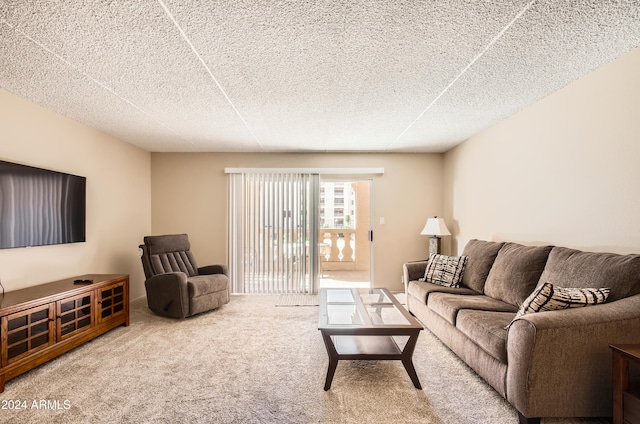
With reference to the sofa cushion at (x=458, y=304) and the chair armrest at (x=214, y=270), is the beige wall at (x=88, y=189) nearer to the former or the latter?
the chair armrest at (x=214, y=270)

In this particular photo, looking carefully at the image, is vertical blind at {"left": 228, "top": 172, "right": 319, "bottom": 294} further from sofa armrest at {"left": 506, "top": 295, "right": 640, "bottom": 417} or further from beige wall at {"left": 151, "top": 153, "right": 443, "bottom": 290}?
sofa armrest at {"left": 506, "top": 295, "right": 640, "bottom": 417}

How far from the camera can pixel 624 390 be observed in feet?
5.32

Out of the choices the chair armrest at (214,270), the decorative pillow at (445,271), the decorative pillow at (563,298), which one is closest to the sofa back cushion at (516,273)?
the decorative pillow at (445,271)

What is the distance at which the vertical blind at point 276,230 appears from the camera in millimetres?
5215

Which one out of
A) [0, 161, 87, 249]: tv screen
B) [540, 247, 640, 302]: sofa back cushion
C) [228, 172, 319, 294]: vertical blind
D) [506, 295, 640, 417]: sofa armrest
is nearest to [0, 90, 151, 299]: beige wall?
[0, 161, 87, 249]: tv screen

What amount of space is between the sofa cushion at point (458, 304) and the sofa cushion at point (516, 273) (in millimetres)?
88

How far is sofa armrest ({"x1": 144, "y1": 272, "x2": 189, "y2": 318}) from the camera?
148 inches

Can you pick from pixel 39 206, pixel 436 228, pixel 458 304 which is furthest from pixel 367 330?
pixel 39 206

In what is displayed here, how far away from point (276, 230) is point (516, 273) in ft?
11.2

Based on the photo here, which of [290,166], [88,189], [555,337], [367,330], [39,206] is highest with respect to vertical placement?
[290,166]

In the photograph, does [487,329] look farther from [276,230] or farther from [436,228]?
[276,230]

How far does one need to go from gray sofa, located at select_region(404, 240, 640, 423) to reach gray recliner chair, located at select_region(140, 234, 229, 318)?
9.12ft

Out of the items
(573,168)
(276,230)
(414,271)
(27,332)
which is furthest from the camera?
(276,230)

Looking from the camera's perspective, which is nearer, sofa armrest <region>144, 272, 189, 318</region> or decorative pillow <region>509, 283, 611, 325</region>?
decorative pillow <region>509, 283, 611, 325</region>
